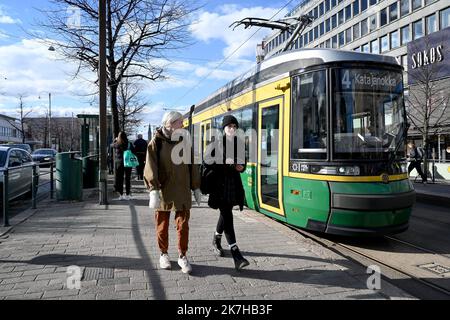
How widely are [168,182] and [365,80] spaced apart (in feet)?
11.5

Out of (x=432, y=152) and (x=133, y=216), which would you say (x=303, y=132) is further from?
(x=432, y=152)

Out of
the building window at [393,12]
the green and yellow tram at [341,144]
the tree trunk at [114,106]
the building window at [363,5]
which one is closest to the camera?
the green and yellow tram at [341,144]

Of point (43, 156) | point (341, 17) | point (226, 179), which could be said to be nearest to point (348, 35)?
point (341, 17)

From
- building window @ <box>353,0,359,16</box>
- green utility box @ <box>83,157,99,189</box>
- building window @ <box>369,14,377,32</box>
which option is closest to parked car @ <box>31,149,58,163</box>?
green utility box @ <box>83,157,99,189</box>

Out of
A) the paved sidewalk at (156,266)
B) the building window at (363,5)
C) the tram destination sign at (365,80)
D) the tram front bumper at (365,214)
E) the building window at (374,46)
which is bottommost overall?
the paved sidewalk at (156,266)

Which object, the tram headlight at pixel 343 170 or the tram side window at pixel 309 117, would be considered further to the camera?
the tram side window at pixel 309 117

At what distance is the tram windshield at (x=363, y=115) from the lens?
19.8 feet

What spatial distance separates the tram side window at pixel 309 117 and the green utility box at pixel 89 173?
8623 mm

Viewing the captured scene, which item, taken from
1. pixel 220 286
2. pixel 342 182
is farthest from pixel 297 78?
pixel 220 286

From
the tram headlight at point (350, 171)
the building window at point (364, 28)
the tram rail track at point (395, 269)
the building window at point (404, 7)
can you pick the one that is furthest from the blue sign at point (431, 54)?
the tram headlight at point (350, 171)

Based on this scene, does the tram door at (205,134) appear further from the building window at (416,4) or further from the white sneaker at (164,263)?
the building window at (416,4)

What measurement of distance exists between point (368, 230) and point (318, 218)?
722mm

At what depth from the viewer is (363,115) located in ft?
20.1

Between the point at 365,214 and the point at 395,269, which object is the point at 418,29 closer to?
the point at 365,214
